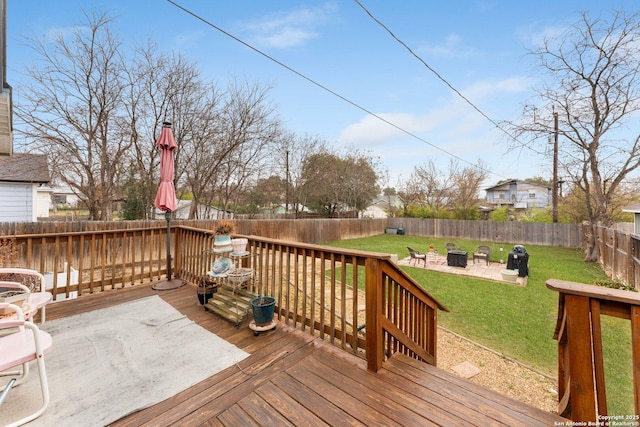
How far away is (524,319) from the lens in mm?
5379

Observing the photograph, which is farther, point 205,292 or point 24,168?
point 24,168

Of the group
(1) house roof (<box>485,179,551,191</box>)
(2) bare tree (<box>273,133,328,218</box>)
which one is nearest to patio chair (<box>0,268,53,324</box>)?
(2) bare tree (<box>273,133,328,218</box>)

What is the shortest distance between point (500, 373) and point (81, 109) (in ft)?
39.2

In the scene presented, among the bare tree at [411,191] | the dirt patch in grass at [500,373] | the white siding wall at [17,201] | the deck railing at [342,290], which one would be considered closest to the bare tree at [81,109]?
the white siding wall at [17,201]

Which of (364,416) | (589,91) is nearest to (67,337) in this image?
(364,416)

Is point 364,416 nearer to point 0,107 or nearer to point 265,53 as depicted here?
point 0,107

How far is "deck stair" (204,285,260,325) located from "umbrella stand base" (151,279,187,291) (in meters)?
1.18

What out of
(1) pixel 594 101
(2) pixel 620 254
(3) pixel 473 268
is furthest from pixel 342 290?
(1) pixel 594 101

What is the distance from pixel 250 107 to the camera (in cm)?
1133

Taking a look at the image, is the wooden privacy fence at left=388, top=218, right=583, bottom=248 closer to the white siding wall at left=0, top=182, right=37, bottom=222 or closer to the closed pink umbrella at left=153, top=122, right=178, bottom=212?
the closed pink umbrella at left=153, top=122, right=178, bottom=212

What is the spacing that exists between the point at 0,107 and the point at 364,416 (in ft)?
15.6

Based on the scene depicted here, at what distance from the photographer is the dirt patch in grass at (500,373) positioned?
3.22 meters

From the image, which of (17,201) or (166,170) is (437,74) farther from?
(17,201)

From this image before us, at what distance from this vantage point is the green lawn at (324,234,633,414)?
3.79m
